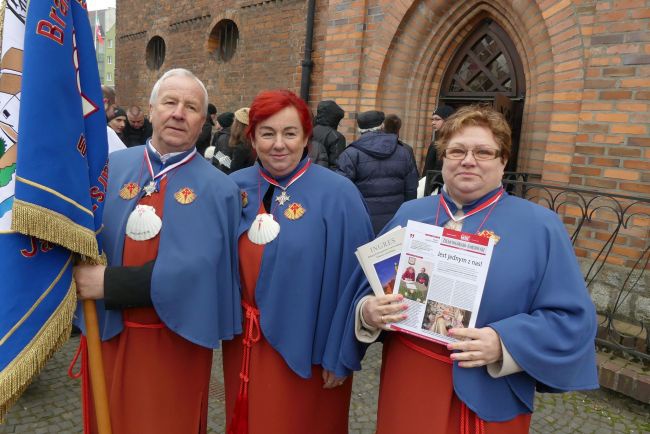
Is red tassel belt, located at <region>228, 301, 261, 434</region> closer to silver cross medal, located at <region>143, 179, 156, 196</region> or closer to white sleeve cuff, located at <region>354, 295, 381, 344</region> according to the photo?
white sleeve cuff, located at <region>354, 295, 381, 344</region>

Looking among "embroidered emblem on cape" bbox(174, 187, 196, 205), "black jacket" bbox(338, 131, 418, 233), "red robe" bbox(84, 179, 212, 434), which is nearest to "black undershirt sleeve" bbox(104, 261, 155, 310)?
"red robe" bbox(84, 179, 212, 434)

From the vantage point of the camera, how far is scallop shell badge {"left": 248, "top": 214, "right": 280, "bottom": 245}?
7.09 feet

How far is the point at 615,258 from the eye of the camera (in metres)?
4.25

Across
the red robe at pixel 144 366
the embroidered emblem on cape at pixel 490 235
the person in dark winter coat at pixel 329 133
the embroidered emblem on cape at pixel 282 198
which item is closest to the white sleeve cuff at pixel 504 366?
the embroidered emblem on cape at pixel 490 235

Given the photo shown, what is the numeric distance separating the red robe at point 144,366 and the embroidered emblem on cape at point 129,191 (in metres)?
0.05

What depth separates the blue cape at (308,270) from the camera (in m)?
2.14

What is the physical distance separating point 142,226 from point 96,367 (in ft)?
1.84

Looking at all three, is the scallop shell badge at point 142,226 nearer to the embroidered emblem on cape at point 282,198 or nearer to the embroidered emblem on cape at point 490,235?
the embroidered emblem on cape at point 282,198

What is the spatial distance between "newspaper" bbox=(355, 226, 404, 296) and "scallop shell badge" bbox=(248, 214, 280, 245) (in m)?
0.52

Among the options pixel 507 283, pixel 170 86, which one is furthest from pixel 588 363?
pixel 170 86

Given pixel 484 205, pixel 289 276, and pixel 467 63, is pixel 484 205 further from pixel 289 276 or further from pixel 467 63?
pixel 467 63

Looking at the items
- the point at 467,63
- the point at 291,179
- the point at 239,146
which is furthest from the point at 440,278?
the point at 467,63

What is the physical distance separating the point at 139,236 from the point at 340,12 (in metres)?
5.54

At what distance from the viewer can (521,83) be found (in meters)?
5.82
